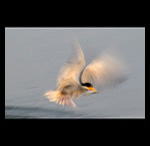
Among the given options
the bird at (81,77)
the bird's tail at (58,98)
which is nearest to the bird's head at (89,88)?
the bird at (81,77)

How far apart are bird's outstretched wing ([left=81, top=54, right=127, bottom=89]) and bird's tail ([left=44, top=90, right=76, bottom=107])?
23 cm

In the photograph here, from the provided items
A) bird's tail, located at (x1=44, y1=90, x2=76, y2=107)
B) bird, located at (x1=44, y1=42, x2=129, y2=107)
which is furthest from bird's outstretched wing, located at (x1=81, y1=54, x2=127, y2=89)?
bird's tail, located at (x1=44, y1=90, x2=76, y2=107)

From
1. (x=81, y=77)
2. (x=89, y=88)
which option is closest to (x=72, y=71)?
(x=81, y=77)

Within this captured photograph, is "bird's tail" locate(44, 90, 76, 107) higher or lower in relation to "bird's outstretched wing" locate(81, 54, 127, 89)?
lower

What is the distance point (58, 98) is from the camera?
2.11 m

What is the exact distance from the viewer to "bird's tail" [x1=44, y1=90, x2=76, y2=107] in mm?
2090

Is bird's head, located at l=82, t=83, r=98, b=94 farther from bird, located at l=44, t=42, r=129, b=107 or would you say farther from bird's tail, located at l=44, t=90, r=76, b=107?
bird's tail, located at l=44, t=90, r=76, b=107

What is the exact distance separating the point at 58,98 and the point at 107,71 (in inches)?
16.8

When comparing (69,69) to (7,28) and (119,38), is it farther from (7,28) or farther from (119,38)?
(7,28)

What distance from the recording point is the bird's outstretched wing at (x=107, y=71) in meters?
2.09

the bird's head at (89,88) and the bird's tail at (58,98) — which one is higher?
the bird's head at (89,88)

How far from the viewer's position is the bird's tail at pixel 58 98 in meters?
2.09

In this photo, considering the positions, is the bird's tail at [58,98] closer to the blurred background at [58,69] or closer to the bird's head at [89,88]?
the blurred background at [58,69]

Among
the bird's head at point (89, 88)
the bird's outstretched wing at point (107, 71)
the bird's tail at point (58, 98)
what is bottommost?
the bird's tail at point (58, 98)
